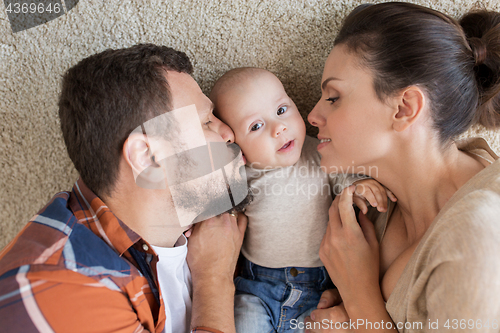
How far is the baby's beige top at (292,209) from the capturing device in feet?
4.08

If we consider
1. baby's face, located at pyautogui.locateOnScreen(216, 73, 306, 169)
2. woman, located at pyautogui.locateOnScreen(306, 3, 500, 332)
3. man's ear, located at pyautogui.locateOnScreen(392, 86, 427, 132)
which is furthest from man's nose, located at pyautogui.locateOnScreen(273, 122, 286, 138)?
man's ear, located at pyautogui.locateOnScreen(392, 86, 427, 132)

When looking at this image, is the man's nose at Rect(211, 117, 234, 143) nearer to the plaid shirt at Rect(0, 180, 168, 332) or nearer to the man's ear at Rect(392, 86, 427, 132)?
the plaid shirt at Rect(0, 180, 168, 332)

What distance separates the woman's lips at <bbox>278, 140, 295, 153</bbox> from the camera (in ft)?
3.92

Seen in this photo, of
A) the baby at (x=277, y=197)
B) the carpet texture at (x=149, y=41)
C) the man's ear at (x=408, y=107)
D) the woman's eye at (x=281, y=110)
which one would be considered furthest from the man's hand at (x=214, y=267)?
the man's ear at (x=408, y=107)

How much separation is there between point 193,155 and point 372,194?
635 mm

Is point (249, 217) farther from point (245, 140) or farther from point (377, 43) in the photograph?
point (377, 43)

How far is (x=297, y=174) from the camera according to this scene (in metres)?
1.26

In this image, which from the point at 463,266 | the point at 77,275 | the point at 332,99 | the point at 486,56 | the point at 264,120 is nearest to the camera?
the point at 463,266

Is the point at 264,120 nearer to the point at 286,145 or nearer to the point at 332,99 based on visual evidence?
the point at 286,145

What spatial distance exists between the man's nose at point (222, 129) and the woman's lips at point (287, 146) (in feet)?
0.63

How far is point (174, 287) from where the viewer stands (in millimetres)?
1131

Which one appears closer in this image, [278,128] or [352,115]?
[352,115]

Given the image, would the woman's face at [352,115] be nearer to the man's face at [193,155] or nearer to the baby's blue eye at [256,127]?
the baby's blue eye at [256,127]

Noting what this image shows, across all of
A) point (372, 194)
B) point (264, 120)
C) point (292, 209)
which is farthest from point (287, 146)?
point (372, 194)
